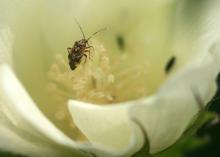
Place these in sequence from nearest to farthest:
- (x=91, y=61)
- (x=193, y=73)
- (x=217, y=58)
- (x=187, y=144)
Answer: (x=193, y=73), (x=217, y=58), (x=187, y=144), (x=91, y=61)

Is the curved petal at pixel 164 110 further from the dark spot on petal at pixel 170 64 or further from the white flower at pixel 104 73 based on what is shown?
the dark spot on petal at pixel 170 64

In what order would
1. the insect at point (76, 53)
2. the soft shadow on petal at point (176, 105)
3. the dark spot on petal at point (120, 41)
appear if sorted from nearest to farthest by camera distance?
the soft shadow on petal at point (176, 105) → the insect at point (76, 53) → the dark spot on petal at point (120, 41)

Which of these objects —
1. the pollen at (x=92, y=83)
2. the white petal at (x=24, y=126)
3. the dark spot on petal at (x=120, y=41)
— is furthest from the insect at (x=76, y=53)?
the white petal at (x=24, y=126)

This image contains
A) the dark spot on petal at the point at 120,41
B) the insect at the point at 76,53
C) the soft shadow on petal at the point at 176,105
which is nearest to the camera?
the soft shadow on petal at the point at 176,105

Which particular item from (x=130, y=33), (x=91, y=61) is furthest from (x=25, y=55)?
(x=130, y=33)

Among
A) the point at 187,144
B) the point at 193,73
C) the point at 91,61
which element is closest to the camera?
the point at 193,73

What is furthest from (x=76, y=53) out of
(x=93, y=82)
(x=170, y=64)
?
(x=170, y=64)

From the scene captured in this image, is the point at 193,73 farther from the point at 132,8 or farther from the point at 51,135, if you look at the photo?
the point at 132,8
